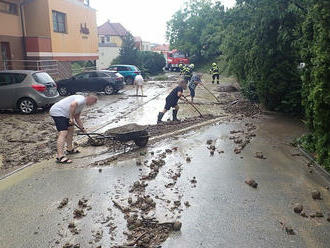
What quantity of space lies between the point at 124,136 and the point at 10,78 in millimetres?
7620

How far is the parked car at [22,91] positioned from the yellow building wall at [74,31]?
35.4 ft

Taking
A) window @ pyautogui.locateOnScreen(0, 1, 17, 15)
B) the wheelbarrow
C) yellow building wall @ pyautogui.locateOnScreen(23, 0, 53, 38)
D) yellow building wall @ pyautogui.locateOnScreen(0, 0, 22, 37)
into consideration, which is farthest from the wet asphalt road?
yellow building wall @ pyautogui.locateOnScreen(23, 0, 53, 38)

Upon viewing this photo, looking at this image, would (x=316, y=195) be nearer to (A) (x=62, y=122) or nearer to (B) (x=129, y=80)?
(A) (x=62, y=122)

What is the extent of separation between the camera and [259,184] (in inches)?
249

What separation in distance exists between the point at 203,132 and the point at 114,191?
496 centimetres

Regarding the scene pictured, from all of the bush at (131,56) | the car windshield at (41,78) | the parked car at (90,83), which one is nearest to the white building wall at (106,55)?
the bush at (131,56)

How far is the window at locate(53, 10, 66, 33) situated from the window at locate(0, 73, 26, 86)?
39.8ft

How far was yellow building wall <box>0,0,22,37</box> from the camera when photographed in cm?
2006

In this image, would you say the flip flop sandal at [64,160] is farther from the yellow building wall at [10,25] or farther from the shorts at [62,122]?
the yellow building wall at [10,25]

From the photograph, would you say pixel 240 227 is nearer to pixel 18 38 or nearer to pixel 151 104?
pixel 151 104

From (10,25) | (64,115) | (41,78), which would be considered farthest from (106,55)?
(64,115)

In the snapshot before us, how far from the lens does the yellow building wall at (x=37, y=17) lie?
22688mm

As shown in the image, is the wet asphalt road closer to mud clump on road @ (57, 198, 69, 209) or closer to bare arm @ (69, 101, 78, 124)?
mud clump on road @ (57, 198, 69, 209)

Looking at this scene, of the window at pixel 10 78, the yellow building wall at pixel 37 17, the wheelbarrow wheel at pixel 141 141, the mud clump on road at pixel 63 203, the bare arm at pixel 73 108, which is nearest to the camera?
the mud clump on road at pixel 63 203
